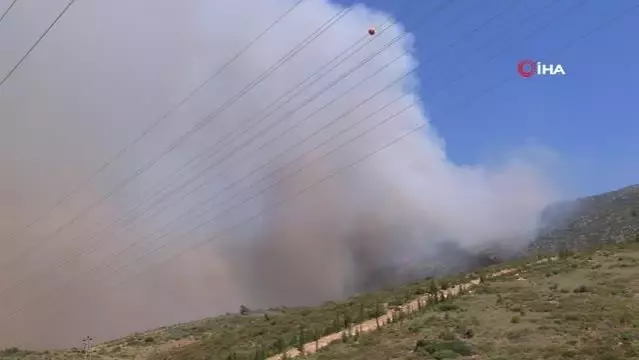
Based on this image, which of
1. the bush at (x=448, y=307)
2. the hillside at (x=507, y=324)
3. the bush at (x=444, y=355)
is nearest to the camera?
the bush at (x=444, y=355)

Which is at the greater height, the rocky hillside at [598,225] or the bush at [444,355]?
the rocky hillside at [598,225]

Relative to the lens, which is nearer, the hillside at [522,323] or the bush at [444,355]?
the bush at [444,355]

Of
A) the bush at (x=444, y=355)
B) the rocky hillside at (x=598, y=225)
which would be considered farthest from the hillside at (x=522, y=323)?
the rocky hillside at (x=598, y=225)

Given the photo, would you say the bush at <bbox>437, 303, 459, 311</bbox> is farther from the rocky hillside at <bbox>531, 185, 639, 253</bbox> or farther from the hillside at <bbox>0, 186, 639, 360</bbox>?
the rocky hillside at <bbox>531, 185, 639, 253</bbox>

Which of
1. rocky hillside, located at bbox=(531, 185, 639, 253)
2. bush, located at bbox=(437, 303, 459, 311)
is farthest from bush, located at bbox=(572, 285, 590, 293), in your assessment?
rocky hillside, located at bbox=(531, 185, 639, 253)

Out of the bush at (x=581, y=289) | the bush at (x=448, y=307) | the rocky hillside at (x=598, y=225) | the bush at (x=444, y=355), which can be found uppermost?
the rocky hillside at (x=598, y=225)

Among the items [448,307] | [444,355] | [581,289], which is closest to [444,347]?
[444,355]

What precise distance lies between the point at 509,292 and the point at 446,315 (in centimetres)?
1013

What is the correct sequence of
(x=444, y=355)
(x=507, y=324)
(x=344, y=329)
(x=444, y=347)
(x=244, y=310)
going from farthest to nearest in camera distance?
(x=244, y=310) < (x=344, y=329) < (x=507, y=324) < (x=444, y=347) < (x=444, y=355)

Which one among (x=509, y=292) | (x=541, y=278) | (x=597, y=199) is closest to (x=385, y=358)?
(x=509, y=292)

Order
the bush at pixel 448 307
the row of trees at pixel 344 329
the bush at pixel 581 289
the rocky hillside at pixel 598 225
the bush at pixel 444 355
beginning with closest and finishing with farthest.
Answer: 1. the bush at pixel 444 355
2. the bush at pixel 581 289
3. the bush at pixel 448 307
4. the row of trees at pixel 344 329
5. the rocky hillside at pixel 598 225

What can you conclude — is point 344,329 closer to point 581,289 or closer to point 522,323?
point 522,323

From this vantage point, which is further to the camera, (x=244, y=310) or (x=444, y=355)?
(x=244, y=310)

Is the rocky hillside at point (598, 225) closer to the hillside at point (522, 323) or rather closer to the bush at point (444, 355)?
the hillside at point (522, 323)
